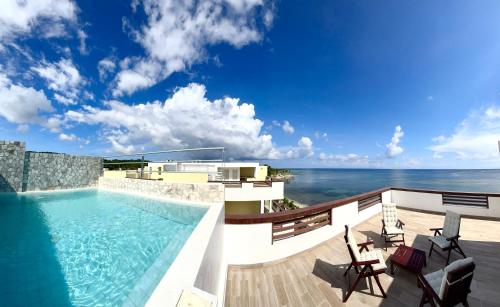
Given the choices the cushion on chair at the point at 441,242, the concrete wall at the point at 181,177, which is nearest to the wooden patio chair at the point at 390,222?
the cushion on chair at the point at 441,242

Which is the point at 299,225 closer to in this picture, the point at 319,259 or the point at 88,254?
the point at 319,259

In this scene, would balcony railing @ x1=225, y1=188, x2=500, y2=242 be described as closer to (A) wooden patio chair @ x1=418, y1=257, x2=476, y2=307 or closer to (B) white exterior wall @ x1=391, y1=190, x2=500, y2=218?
(B) white exterior wall @ x1=391, y1=190, x2=500, y2=218

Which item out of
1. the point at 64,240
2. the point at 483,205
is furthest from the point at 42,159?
the point at 483,205

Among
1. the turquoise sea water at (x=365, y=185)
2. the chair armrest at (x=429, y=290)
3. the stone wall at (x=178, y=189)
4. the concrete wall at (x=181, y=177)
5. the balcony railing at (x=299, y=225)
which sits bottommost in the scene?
the turquoise sea water at (x=365, y=185)

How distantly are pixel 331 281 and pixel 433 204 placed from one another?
22.5 ft

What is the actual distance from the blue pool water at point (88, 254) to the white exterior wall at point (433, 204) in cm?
794

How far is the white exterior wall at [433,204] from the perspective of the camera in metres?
6.18

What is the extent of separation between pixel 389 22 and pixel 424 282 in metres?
8.80

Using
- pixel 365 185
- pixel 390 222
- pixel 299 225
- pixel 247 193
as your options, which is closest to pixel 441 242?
pixel 390 222

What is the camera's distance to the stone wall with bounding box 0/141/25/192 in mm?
10180

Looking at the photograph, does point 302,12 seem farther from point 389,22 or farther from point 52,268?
point 52,268

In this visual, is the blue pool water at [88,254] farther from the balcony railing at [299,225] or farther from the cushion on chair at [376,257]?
the cushion on chair at [376,257]

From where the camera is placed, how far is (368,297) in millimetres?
2691

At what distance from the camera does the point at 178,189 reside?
21.7 feet
